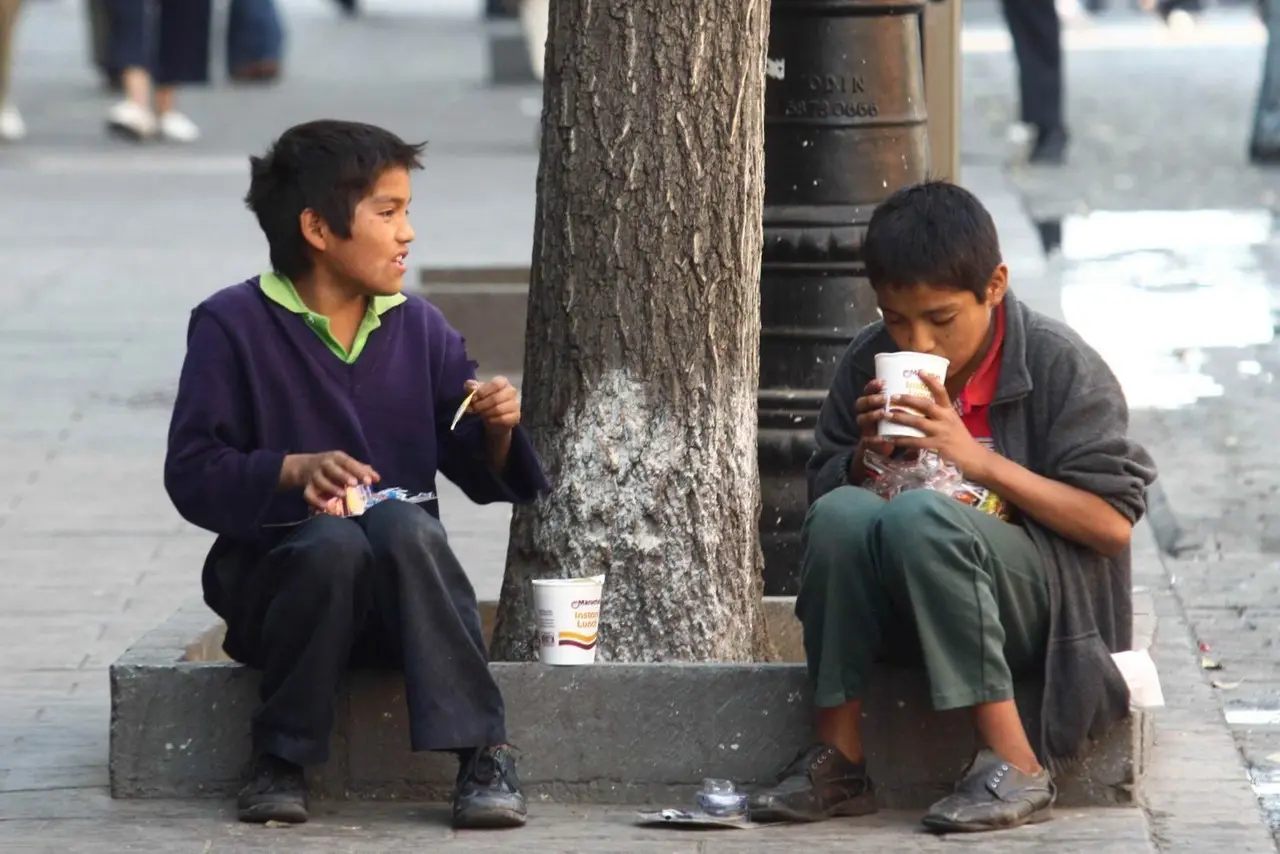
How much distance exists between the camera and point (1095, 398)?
404 cm

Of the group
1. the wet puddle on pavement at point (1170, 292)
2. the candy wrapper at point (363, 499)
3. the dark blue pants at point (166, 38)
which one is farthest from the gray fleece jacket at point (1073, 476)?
the dark blue pants at point (166, 38)

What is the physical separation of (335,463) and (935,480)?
961 mm

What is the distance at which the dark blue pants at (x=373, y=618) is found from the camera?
13.1 feet

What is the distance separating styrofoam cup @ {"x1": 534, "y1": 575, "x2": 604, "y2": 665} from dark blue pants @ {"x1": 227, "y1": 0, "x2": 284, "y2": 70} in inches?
571

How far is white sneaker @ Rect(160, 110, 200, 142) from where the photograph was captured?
49.4ft

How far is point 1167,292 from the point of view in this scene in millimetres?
9953

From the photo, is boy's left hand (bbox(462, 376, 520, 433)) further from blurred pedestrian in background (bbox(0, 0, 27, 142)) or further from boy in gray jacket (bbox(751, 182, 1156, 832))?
blurred pedestrian in background (bbox(0, 0, 27, 142))

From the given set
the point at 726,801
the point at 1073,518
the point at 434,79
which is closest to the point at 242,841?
the point at 726,801

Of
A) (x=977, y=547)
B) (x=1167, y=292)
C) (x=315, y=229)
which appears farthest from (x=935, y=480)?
(x=1167, y=292)

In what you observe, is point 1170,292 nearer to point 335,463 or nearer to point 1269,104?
point 1269,104

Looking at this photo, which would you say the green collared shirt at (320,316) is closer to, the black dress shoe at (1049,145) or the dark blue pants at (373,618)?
the dark blue pants at (373,618)

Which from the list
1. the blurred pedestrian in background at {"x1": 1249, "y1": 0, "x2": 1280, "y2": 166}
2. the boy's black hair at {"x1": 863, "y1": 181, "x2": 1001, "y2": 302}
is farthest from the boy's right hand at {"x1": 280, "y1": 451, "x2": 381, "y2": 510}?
the blurred pedestrian in background at {"x1": 1249, "y1": 0, "x2": 1280, "y2": 166}

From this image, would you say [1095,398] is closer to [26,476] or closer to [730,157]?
[730,157]

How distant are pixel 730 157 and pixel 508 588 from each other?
0.87m
